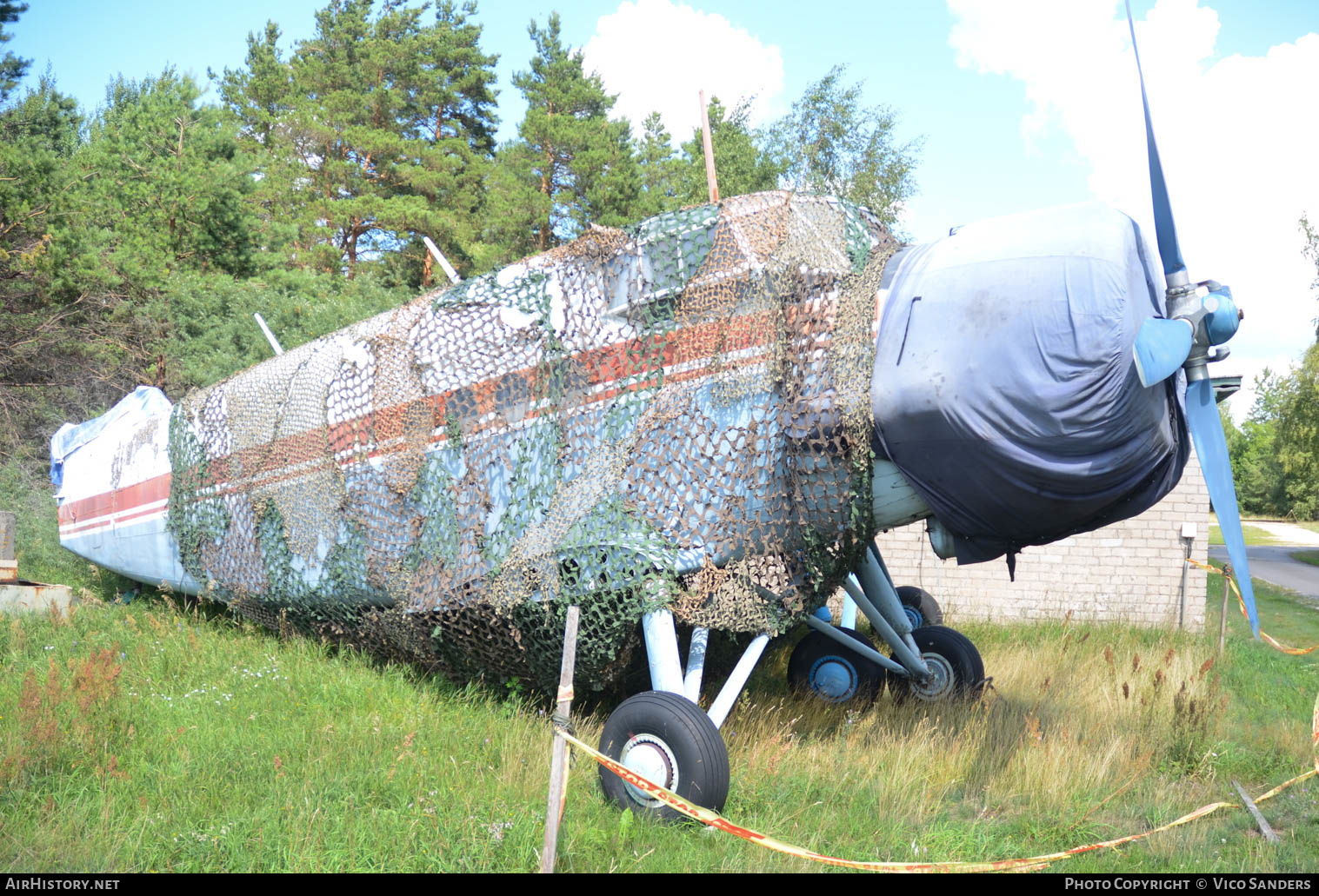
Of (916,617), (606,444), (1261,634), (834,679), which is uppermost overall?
(606,444)

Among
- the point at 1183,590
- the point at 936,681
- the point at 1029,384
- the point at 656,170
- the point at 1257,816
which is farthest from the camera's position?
the point at 656,170

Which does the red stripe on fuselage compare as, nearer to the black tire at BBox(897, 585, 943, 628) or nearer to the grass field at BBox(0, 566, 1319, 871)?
the grass field at BBox(0, 566, 1319, 871)

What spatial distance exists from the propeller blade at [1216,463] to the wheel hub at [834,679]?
2.67 metres

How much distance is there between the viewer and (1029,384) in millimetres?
3520

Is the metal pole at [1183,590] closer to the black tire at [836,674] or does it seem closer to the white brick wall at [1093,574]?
the white brick wall at [1093,574]

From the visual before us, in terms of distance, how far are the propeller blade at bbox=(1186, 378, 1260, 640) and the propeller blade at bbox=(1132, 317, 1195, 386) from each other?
0.41m

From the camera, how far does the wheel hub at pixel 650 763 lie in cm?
376

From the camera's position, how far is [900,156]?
2894 centimetres

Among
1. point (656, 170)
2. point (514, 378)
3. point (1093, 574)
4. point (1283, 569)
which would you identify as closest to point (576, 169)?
point (656, 170)

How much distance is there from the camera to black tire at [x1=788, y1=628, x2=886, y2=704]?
5996 millimetres

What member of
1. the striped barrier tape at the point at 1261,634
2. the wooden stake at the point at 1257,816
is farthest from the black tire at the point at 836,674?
the striped barrier tape at the point at 1261,634

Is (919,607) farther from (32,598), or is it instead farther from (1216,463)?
(32,598)

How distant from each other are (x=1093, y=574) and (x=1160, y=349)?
834 cm

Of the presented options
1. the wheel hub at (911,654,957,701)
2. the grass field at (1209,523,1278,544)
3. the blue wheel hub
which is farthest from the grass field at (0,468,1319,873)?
the grass field at (1209,523,1278,544)
